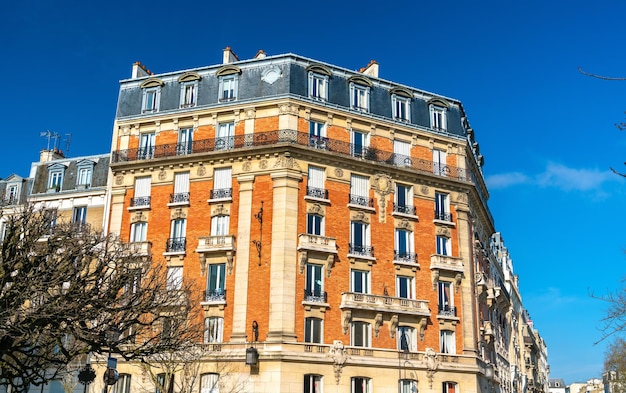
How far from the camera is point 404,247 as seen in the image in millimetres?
36781

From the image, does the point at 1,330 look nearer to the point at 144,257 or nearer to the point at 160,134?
the point at 144,257

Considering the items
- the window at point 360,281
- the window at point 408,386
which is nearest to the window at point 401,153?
the window at point 360,281

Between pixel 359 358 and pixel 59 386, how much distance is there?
16.5 metres

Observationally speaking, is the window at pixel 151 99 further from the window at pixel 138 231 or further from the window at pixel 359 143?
the window at pixel 359 143

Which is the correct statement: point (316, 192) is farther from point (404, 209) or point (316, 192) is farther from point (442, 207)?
point (442, 207)

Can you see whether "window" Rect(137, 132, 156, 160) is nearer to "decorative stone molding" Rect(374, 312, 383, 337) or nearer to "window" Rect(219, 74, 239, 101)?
"window" Rect(219, 74, 239, 101)

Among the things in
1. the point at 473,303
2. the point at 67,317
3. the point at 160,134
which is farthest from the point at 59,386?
the point at 473,303

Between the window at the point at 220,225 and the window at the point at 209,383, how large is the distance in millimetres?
7323

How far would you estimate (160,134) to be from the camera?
1500 inches

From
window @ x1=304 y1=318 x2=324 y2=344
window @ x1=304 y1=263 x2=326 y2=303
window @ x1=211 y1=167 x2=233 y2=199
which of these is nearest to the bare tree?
window @ x1=304 y1=318 x2=324 y2=344

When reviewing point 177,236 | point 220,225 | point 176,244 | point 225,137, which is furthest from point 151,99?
point 220,225

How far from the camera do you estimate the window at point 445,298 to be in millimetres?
36562

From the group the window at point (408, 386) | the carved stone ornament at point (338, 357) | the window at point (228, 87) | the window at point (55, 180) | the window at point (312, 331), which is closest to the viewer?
the carved stone ornament at point (338, 357)

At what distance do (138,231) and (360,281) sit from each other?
12.7 meters
